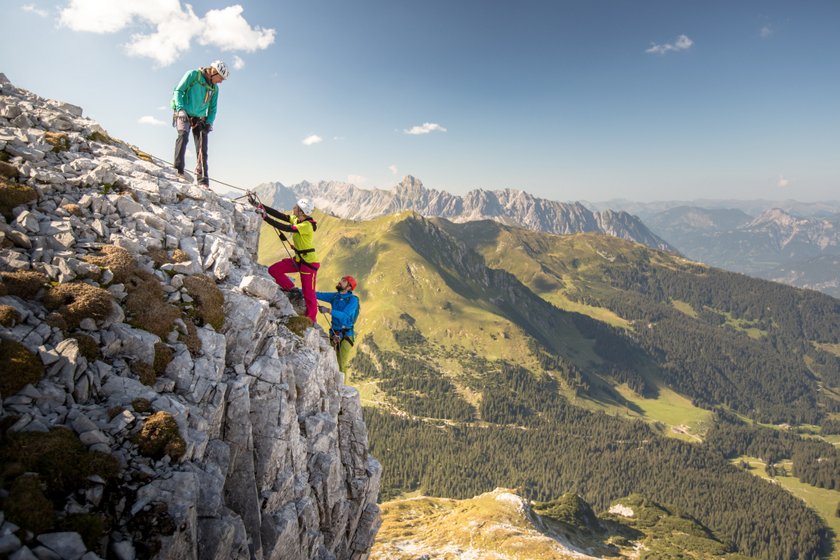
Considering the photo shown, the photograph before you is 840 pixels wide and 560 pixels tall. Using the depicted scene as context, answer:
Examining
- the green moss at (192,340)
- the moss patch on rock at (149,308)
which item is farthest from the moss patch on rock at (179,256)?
the green moss at (192,340)

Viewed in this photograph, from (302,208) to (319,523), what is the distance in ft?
54.8

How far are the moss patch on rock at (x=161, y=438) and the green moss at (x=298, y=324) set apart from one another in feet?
30.6

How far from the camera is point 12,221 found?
1600cm

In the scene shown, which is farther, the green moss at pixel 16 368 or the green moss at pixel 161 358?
the green moss at pixel 161 358

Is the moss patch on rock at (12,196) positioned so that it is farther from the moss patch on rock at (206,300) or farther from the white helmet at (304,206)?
the white helmet at (304,206)

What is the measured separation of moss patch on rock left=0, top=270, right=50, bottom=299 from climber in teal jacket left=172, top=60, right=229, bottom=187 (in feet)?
49.1

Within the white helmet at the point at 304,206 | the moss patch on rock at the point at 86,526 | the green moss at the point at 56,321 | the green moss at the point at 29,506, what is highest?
the white helmet at the point at 304,206

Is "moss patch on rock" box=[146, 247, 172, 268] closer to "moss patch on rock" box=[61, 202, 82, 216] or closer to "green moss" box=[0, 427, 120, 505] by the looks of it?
"moss patch on rock" box=[61, 202, 82, 216]

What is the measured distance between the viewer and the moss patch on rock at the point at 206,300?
17.5 m

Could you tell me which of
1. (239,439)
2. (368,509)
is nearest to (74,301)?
(239,439)

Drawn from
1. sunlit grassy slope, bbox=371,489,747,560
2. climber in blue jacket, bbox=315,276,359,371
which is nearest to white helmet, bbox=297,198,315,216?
climber in blue jacket, bbox=315,276,359,371

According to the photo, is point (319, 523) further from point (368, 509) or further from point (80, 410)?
point (80, 410)

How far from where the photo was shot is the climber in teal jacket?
25109 mm

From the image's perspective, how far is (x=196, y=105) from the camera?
83.8 feet
